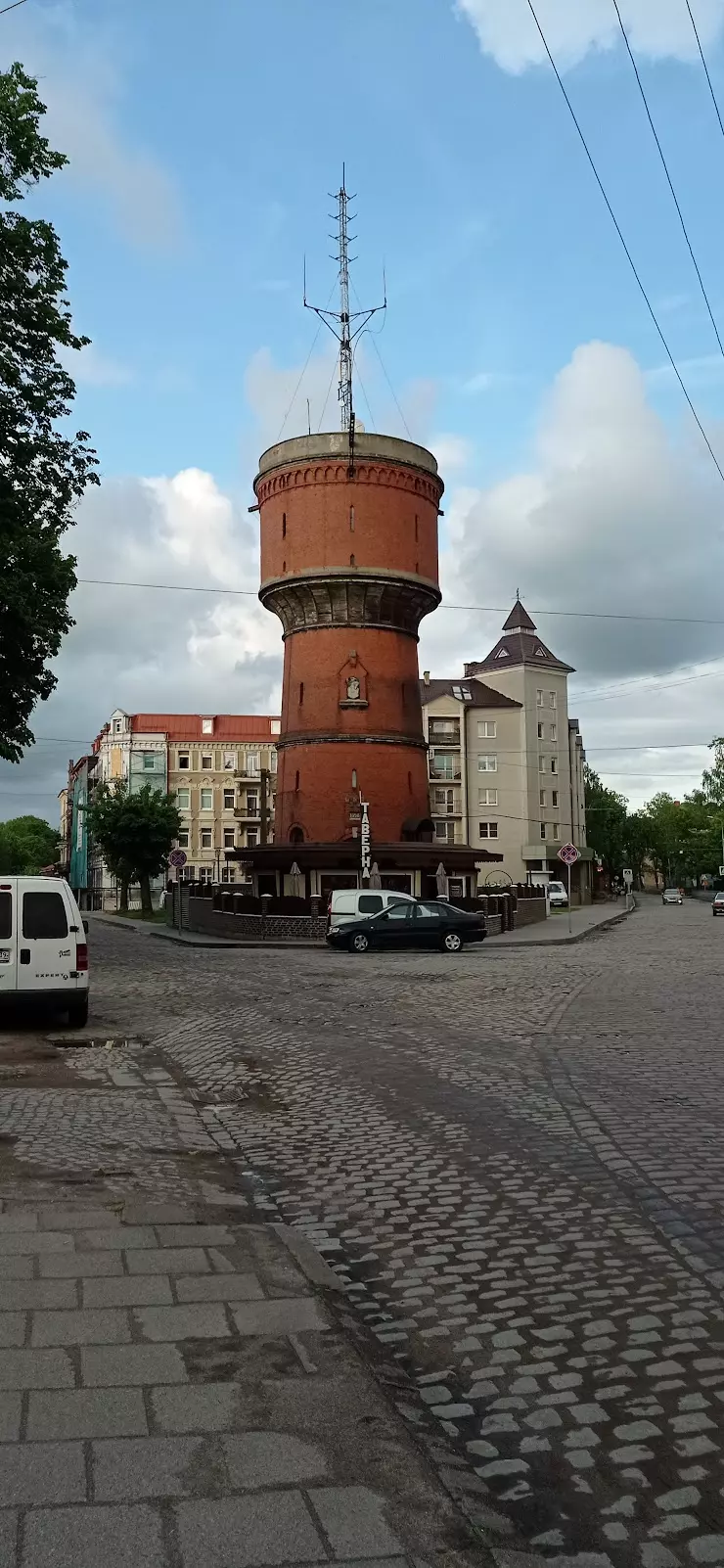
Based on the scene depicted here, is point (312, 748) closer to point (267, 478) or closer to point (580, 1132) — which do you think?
point (267, 478)

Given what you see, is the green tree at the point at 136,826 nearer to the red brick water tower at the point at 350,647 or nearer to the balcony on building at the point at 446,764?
the red brick water tower at the point at 350,647

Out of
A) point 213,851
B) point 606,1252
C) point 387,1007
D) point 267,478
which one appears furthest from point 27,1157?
point 213,851

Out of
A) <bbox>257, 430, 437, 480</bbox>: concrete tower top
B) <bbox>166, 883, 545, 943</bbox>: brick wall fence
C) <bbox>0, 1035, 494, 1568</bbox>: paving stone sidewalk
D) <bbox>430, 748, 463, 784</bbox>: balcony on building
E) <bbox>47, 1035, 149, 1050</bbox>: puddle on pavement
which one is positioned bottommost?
<bbox>47, 1035, 149, 1050</bbox>: puddle on pavement

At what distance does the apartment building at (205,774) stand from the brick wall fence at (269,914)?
37.5m

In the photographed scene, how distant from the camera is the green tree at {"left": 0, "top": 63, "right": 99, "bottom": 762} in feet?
63.8

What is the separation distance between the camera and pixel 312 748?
1801 inches

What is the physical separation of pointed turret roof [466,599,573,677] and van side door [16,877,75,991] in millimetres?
74270

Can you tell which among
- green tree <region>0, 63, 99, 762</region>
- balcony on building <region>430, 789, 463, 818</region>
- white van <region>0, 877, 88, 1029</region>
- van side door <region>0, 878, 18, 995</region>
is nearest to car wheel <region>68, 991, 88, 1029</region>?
white van <region>0, 877, 88, 1029</region>

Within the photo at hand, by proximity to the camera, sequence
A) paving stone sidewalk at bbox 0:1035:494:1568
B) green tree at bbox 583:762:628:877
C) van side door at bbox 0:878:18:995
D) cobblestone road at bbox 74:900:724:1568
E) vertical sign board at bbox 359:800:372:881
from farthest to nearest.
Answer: green tree at bbox 583:762:628:877 < vertical sign board at bbox 359:800:372:881 < van side door at bbox 0:878:18:995 < cobblestone road at bbox 74:900:724:1568 < paving stone sidewalk at bbox 0:1035:494:1568

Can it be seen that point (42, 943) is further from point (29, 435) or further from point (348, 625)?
point (348, 625)

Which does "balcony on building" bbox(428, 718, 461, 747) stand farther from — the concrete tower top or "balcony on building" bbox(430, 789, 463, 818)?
the concrete tower top

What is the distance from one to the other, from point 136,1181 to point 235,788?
80.6 meters

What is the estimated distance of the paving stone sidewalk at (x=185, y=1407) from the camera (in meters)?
3.03

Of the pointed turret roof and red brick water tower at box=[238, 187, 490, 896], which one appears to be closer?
red brick water tower at box=[238, 187, 490, 896]
